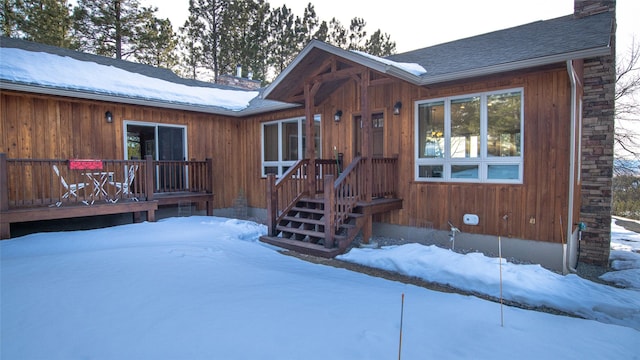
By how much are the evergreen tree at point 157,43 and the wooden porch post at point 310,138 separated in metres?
15.1

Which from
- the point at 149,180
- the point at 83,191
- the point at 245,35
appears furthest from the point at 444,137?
the point at 245,35

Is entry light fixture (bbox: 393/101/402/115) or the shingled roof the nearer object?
the shingled roof

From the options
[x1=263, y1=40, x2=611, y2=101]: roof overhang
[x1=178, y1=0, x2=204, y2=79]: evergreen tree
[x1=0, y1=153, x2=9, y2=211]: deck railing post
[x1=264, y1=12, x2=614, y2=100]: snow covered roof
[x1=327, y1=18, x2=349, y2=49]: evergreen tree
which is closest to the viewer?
[x1=263, y1=40, x2=611, y2=101]: roof overhang

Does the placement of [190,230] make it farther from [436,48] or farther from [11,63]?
[436,48]

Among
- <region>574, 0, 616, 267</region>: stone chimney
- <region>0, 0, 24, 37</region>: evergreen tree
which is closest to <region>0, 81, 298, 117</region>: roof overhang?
<region>574, 0, 616, 267</region>: stone chimney

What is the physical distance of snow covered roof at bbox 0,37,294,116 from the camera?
23.5 ft

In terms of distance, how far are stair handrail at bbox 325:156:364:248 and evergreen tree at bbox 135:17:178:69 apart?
652 inches

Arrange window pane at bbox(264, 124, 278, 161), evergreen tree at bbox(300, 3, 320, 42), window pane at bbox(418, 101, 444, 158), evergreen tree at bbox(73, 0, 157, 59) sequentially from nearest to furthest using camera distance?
window pane at bbox(418, 101, 444, 158)
window pane at bbox(264, 124, 278, 161)
evergreen tree at bbox(73, 0, 157, 59)
evergreen tree at bbox(300, 3, 320, 42)

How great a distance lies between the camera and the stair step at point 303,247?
18.9ft

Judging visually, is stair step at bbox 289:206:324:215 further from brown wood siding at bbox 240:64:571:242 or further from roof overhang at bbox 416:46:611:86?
roof overhang at bbox 416:46:611:86

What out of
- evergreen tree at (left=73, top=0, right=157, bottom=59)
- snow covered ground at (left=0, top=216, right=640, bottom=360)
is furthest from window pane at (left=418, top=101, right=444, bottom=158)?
evergreen tree at (left=73, top=0, right=157, bottom=59)

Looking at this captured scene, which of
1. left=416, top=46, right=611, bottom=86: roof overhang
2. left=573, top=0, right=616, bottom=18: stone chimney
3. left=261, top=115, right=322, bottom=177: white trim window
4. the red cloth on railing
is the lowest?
the red cloth on railing

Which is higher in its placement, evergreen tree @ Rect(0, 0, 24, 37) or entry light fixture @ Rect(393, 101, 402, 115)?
evergreen tree @ Rect(0, 0, 24, 37)

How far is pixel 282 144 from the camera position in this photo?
9.57m
